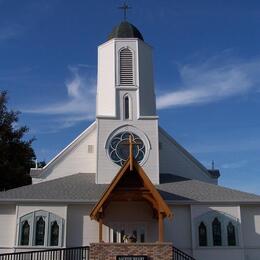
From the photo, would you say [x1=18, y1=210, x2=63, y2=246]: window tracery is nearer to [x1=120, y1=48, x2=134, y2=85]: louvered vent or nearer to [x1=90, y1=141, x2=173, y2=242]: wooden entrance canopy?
[x1=90, y1=141, x2=173, y2=242]: wooden entrance canopy

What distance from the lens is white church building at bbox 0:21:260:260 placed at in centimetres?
2306

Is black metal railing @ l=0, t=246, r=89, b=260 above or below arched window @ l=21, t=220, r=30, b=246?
below

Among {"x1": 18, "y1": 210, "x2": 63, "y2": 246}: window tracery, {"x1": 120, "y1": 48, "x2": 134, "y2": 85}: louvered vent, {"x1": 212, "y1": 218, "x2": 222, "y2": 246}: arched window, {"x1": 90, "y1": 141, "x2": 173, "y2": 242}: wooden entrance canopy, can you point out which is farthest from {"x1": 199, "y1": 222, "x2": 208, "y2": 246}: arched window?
{"x1": 120, "y1": 48, "x2": 134, "y2": 85}: louvered vent

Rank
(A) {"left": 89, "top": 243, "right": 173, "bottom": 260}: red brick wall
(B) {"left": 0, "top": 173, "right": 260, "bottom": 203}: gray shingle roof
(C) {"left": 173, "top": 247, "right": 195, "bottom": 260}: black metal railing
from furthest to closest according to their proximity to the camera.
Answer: (B) {"left": 0, "top": 173, "right": 260, "bottom": 203}: gray shingle roof < (C) {"left": 173, "top": 247, "right": 195, "bottom": 260}: black metal railing < (A) {"left": 89, "top": 243, "right": 173, "bottom": 260}: red brick wall

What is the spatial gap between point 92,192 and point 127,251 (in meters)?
5.19


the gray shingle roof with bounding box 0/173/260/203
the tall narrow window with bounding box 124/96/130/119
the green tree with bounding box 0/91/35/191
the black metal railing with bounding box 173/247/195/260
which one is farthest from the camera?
the green tree with bounding box 0/91/35/191

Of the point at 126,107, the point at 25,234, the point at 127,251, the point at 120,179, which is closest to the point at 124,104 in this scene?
the point at 126,107

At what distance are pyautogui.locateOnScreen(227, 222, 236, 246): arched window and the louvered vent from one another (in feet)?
31.6

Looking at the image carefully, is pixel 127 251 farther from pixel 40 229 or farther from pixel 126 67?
pixel 126 67

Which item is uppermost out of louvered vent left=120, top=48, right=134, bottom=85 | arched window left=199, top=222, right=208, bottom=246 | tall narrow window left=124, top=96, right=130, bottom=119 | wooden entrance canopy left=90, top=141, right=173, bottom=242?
louvered vent left=120, top=48, right=134, bottom=85

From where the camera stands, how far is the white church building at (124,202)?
23062 millimetres

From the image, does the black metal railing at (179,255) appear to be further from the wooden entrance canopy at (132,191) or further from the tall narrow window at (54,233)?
the tall narrow window at (54,233)

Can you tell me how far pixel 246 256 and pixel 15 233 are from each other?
11.0 m

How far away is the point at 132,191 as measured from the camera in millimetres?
22391
